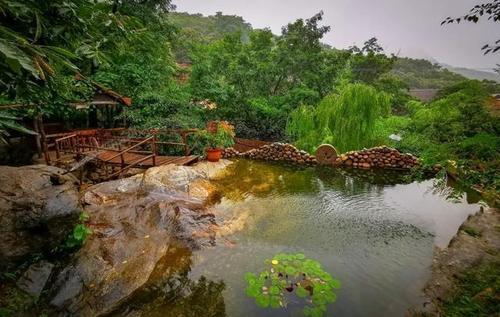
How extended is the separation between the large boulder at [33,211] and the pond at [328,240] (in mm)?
1727

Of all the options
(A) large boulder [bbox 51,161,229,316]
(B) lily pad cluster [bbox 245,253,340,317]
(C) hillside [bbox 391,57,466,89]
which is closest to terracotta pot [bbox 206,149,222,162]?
(A) large boulder [bbox 51,161,229,316]

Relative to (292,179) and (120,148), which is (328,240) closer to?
(292,179)

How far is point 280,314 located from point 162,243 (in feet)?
8.75

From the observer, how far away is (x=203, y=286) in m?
4.58

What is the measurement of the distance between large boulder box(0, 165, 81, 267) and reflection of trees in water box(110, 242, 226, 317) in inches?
62.1

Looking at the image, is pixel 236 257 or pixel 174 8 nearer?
pixel 236 257

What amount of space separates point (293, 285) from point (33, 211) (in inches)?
162

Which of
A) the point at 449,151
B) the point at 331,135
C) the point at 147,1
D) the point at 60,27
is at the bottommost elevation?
the point at 331,135

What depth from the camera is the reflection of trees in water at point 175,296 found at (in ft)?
13.3

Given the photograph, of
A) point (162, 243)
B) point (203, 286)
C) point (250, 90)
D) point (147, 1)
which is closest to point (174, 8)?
point (147, 1)

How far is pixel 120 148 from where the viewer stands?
8.80m

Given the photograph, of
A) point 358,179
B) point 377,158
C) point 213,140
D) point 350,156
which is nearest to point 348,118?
point 350,156

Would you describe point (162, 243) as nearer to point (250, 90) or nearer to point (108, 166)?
point (108, 166)

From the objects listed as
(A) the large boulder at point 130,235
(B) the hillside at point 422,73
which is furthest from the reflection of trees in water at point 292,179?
(B) the hillside at point 422,73
